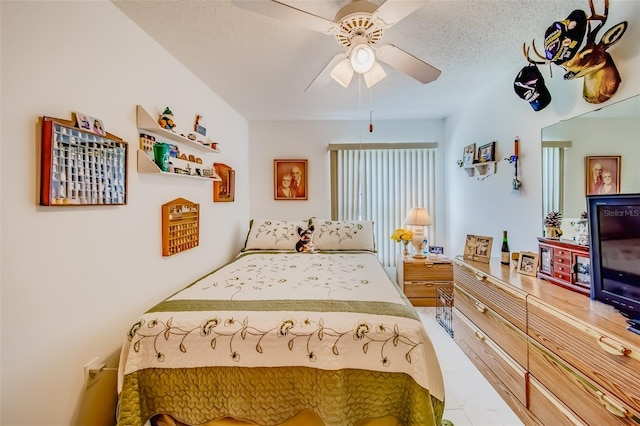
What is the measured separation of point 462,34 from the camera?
178 cm

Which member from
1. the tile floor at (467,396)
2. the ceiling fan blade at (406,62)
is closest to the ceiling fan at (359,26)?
the ceiling fan blade at (406,62)

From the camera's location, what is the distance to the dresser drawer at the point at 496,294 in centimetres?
148

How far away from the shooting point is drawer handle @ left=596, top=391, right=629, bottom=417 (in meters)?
0.94

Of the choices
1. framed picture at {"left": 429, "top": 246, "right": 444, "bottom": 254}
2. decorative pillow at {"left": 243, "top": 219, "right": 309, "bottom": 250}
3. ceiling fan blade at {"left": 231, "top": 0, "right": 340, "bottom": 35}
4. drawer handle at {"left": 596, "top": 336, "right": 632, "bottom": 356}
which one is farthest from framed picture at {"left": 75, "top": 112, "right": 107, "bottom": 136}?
framed picture at {"left": 429, "top": 246, "right": 444, "bottom": 254}

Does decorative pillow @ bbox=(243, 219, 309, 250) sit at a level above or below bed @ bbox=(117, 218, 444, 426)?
above

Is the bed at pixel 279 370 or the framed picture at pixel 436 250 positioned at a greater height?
the framed picture at pixel 436 250

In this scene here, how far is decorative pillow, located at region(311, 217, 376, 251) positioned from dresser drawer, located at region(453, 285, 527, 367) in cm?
114

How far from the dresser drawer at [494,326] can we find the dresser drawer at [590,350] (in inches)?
5.5

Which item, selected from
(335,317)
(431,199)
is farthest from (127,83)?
(431,199)

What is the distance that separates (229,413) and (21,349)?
0.89m

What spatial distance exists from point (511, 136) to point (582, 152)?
772mm

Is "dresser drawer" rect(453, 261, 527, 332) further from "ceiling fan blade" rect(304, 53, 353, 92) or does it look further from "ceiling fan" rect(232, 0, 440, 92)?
"ceiling fan blade" rect(304, 53, 353, 92)

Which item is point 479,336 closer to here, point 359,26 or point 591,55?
point 591,55

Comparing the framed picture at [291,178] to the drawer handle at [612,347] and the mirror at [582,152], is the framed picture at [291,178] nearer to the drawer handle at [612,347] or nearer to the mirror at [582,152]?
the mirror at [582,152]
